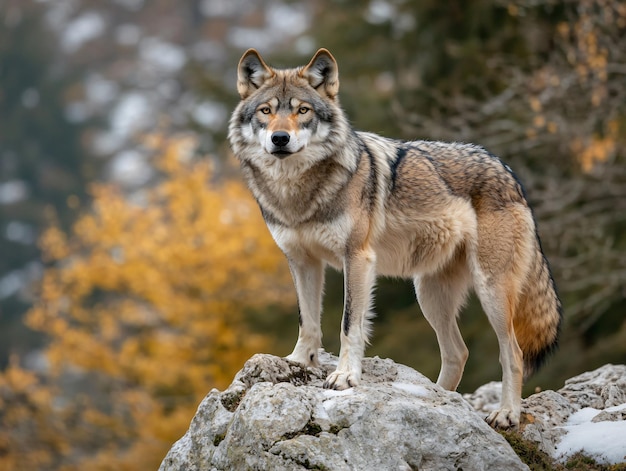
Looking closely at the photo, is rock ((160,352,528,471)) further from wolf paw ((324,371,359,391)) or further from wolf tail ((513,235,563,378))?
wolf tail ((513,235,563,378))

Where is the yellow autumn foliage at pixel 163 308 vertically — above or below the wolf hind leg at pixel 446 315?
above

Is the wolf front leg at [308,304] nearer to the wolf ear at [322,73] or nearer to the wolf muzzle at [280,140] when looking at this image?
the wolf muzzle at [280,140]

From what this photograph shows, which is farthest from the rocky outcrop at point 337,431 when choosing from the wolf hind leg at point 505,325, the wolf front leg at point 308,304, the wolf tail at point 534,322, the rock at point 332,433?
the wolf tail at point 534,322

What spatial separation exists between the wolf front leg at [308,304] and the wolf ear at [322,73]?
1.24m

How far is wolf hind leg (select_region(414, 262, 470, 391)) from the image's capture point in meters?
7.20

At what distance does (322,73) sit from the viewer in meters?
6.51

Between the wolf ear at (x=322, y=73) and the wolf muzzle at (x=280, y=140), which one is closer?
the wolf muzzle at (x=280, y=140)

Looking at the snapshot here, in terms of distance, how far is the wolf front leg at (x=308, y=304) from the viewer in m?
6.36

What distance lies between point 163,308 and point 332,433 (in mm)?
14241

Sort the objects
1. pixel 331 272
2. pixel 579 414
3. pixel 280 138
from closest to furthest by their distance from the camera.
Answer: pixel 280 138 < pixel 579 414 < pixel 331 272

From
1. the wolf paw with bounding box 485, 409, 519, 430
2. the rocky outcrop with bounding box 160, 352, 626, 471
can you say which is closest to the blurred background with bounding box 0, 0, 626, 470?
the wolf paw with bounding box 485, 409, 519, 430

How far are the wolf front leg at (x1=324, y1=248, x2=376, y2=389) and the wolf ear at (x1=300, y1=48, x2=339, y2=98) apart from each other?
123 cm

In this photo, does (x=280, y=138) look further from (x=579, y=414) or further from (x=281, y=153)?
(x=579, y=414)

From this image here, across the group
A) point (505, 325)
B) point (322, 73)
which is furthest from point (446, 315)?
point (322, 73)
